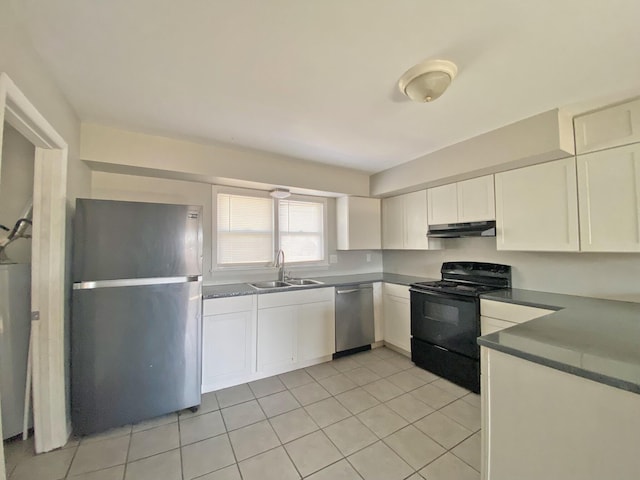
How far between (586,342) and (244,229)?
300cm

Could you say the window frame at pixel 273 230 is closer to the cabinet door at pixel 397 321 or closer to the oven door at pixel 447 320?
the cabinet door at pixel 397 321

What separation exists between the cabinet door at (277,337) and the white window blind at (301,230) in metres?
0.89

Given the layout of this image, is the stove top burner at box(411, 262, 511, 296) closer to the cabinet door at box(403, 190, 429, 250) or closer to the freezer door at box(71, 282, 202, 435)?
the cabinet door at box(403, 190, 429, 250)

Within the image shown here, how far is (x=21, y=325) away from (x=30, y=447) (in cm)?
82

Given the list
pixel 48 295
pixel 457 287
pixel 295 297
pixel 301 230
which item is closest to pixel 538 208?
pixel 457 287

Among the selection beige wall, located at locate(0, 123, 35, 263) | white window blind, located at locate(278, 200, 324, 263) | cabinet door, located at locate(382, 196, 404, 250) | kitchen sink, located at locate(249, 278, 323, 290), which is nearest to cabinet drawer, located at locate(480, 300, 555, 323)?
cabinet door, located at locate(382, 196, 404, 250)

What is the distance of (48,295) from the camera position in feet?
5.71

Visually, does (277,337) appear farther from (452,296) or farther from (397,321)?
(452,296)

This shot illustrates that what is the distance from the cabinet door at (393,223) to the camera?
11.9ft

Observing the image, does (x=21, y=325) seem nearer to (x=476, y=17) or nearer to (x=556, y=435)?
(x=556, y=435)

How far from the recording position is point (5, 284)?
1.84 m

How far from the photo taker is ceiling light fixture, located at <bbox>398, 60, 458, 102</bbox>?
143 cm

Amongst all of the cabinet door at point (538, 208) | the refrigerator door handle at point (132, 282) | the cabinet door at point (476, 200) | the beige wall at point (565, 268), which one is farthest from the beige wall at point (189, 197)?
the cabinet door at point (538, 208)

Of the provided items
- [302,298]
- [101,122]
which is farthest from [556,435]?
[101,122]
